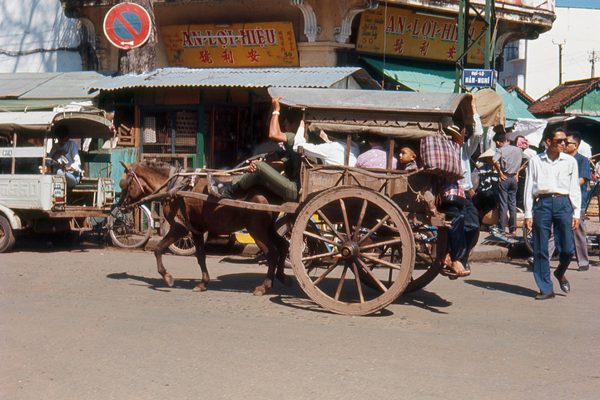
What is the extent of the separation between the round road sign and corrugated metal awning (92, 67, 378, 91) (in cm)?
67

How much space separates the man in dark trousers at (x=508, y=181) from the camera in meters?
14.4

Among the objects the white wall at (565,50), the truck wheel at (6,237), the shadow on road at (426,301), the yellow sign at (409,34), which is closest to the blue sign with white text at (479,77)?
the yellow sign at (409,34)

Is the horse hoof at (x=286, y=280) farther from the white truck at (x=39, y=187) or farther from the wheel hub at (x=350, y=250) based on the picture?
the white truck at (x=39, y=187)

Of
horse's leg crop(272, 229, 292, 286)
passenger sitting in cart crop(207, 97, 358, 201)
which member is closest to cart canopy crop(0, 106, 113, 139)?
passenger sitting in cart crop(207, 97, 358, 201)

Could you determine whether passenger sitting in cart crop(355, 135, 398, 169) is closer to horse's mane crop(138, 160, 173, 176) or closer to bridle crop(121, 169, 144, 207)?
horse's mane crop(138, 160, 173, 176)

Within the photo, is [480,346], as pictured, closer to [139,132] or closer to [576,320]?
[576,320]

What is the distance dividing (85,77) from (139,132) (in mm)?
2101

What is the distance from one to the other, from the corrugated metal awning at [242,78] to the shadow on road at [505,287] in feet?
16.0

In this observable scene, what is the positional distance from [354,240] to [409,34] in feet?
34.8

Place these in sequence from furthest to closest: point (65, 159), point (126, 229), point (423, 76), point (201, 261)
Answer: point (423, 76) < point (126, 229) < point (65, 159) < point (201, 261)

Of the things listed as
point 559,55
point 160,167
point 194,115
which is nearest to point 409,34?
point 194,115

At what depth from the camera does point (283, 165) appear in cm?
817

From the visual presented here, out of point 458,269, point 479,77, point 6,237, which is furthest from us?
point 479,77

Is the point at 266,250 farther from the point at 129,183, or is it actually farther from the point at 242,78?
the point at 242,78
